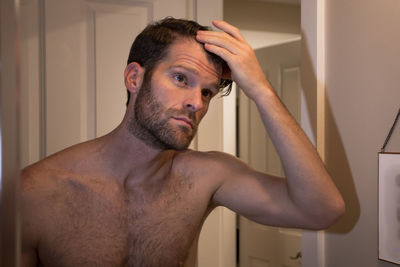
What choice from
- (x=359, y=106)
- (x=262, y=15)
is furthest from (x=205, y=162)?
(x=262, y=15)

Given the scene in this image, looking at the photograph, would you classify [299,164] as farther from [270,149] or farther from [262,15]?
[262,15]

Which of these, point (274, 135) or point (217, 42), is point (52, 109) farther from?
point (274, 135)

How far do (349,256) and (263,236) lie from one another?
3.73ft

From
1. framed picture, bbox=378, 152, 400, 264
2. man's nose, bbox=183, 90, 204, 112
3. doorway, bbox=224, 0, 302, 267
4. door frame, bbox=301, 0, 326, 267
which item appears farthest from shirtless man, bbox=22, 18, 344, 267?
doorway, bbox=224, 0, 302, 267

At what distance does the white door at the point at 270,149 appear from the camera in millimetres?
2203

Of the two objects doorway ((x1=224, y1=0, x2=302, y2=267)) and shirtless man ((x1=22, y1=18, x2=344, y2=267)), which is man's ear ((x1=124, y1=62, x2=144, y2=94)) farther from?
doorway ((x1=224, y1=0, x2=302, y2=267))

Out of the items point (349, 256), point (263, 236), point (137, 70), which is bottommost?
point (263, 236)

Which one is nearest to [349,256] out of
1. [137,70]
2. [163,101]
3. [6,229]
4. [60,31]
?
[163,101]

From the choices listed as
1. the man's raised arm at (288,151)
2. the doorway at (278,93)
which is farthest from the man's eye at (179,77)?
the doorway at (278,93)

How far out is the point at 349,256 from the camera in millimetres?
1228

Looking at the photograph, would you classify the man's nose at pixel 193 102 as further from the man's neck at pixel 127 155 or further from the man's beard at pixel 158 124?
the man's neck at pixel 127 155

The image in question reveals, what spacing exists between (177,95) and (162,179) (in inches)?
11.5

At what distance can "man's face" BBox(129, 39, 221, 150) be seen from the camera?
1046mm

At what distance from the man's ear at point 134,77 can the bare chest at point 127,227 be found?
0.94 ft
